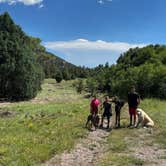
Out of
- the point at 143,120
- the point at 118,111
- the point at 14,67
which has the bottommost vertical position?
the point at 143,120

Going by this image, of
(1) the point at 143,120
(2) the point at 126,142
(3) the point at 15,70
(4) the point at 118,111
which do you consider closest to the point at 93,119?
(4) the point at 118,111

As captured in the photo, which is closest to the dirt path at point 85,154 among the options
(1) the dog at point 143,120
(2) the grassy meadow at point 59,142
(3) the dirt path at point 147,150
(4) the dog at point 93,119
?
(2) the grassy meadow at point 59,142

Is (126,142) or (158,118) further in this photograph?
(158,118)

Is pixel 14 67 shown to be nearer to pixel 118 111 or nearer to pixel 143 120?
pixel 118 111

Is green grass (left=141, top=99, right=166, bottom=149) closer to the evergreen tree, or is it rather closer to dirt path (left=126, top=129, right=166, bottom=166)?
dirt path (left=126, top=129, right=166, bottom=166)

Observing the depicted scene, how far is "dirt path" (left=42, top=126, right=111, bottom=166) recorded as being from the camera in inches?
492

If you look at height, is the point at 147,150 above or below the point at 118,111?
below

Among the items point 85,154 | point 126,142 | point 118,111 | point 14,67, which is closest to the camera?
point 85,154

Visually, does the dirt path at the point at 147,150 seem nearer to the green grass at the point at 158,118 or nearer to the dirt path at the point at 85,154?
the green grass at the point at 158,118

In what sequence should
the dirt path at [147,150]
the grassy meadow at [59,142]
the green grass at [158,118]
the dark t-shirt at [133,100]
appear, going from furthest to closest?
the dark t-shirt at [133,100] → the green grass at [158,118] → the dirt path at [147,150] → the grassy meadow at [59,142]

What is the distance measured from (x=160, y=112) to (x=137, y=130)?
23.6 feet

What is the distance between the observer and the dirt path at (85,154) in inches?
492

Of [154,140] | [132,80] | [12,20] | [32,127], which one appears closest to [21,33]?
[12,20]

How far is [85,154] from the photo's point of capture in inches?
542
